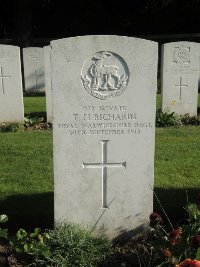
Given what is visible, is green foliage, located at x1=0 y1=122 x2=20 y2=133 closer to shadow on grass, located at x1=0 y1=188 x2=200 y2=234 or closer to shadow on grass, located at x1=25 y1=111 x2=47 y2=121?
shadow on grass, located at x1=25 y1=111 x2=47 y2=121

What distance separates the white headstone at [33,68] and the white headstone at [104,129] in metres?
10.2

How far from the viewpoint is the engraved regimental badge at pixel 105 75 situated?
3.43m

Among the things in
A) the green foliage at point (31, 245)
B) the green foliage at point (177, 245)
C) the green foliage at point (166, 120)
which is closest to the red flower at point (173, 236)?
the green foliage at point (177, 245)

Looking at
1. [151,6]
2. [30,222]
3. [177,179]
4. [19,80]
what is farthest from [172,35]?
[30,222]

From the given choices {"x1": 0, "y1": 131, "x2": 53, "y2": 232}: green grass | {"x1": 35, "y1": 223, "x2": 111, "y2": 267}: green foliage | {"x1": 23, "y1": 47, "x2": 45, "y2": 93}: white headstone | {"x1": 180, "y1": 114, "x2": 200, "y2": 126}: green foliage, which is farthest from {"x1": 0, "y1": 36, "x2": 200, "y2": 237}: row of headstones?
{"x1": 23, "y1": 47, "x2": 45, "y2": 93}: white headstone

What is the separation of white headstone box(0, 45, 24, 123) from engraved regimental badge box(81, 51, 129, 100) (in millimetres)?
5237

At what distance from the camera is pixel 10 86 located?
8.55m

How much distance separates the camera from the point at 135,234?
3.85 m

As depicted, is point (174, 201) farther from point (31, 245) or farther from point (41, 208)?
point (31, 245)

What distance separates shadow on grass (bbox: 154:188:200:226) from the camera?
4328mm

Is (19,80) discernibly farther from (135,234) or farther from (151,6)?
(151,6)

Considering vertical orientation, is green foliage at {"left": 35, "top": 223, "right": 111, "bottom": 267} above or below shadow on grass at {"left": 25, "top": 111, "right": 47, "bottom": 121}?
below

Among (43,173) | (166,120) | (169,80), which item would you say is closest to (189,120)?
(166,120)

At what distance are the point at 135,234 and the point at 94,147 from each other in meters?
0.91
